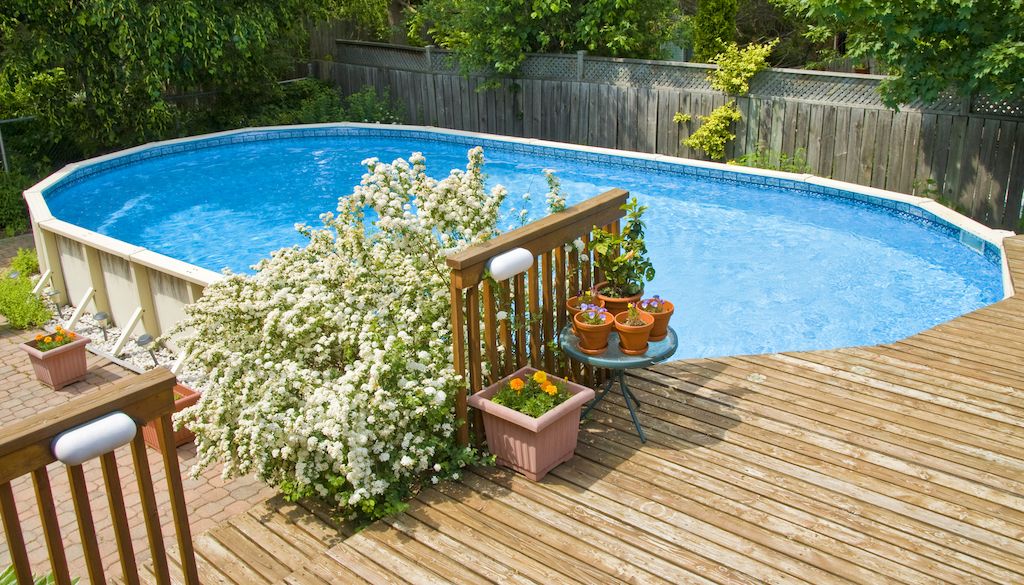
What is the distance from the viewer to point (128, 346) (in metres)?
7.30

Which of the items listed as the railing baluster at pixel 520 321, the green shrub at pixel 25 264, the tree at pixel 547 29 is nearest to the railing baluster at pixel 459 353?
the railing baluster at pixel 520 321

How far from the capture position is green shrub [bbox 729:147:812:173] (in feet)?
34.9

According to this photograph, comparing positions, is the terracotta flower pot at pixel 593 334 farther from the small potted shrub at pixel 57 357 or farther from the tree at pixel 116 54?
the tree at pixel 116 54

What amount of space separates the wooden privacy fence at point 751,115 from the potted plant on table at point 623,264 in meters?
5.97

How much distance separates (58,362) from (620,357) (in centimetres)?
445

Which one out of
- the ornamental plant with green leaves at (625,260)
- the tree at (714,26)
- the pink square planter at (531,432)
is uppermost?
the tree at (714,26)

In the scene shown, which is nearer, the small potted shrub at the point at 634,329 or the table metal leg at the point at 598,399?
the small potted shrub at the point at 634,329

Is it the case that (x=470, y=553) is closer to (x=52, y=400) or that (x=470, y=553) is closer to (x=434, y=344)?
(x=434, y=344)

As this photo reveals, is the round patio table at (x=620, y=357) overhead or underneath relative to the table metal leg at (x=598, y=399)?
overhead

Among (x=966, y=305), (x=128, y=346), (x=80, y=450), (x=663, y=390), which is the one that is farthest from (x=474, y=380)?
(x=966, y=305)

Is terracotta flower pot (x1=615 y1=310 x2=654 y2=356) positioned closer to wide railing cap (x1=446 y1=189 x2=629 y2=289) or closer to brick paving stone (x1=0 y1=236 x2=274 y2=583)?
wide railing cap (x1=446 y1=189 x2=629 y2=289)

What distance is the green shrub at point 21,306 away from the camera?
7.75m

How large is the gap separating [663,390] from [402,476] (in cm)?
154

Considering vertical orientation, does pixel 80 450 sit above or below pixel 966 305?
above
